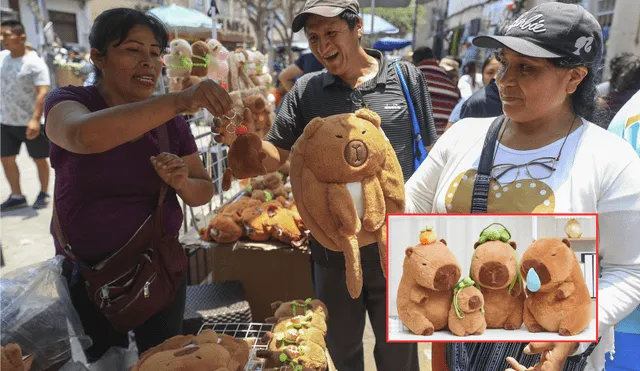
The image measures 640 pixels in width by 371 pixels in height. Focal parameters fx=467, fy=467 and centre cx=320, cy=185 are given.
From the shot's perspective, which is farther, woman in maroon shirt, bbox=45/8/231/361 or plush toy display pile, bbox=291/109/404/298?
woman in maroon shirt, bbox=45/8/231/361

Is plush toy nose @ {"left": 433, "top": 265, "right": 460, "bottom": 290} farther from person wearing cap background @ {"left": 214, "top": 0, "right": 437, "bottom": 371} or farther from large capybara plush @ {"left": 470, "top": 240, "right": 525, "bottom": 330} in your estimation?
person wearing cap background @ {"left": 214, "top": 0, "right": 437, "bottom": 371}

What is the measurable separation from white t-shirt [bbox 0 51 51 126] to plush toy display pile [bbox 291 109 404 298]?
3873mm

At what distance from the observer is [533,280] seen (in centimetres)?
97

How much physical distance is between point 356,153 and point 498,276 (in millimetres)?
445

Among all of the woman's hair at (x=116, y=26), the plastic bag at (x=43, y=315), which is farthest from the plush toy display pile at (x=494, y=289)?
the plastic bag at (x=43, y=315)

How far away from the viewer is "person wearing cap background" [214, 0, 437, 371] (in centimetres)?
152

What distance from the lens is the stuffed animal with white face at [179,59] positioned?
2.51 metres

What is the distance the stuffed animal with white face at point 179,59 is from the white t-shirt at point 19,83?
2.30 meters

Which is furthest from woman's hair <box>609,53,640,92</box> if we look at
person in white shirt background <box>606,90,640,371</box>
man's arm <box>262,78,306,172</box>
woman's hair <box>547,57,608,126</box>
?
man's arm <box>262,78,306,172</box>

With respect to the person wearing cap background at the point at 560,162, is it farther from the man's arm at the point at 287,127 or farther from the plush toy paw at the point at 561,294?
the man's arm at the point at 287,127

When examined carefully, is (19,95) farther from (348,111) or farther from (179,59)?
(348,111)

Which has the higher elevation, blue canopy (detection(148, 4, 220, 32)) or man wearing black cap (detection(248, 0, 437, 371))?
blue canopy (detection(148, 4, 220, 32))

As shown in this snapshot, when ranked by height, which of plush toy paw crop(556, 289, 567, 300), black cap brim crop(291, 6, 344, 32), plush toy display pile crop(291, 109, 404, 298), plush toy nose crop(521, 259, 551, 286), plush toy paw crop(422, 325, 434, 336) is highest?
black cap brim crop(291, 6, 344, 32)

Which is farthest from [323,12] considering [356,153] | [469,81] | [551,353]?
[469,81]
